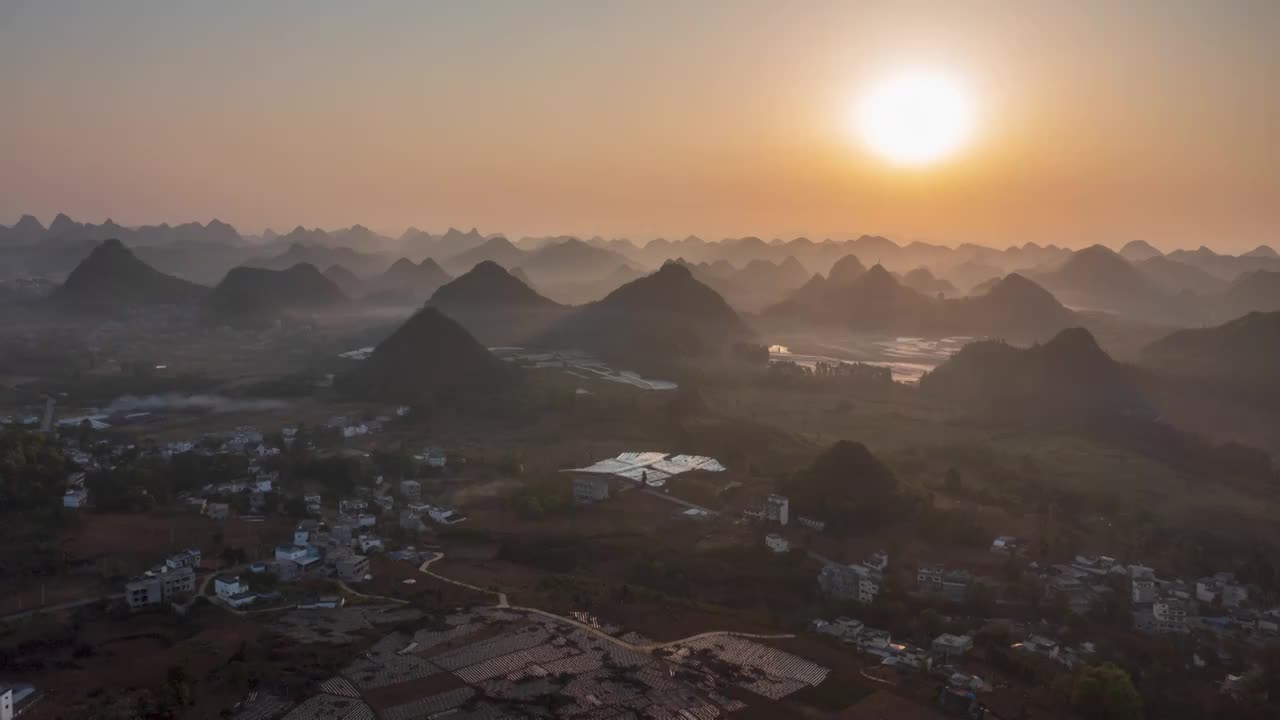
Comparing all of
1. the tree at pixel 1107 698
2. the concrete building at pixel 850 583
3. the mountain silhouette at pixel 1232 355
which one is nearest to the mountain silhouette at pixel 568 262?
the mountain silhouette at pixel 1232 355

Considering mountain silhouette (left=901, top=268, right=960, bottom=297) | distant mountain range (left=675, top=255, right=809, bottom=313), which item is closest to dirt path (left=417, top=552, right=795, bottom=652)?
distant mountain range (left=675, top=255, right=809, bottom=313)

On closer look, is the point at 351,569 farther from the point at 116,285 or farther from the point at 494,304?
the point at 116,285

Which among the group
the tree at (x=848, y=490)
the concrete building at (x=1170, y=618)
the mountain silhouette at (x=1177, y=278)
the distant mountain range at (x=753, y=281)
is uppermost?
the mountain silhouette at (x=1177, y=278)

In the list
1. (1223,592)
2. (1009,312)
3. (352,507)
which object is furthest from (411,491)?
(1009,312)

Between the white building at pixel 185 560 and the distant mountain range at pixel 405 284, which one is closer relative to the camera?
the white building at pixel 185 560

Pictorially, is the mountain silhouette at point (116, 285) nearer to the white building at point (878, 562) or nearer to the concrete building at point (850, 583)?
the white building at point (878, 562)

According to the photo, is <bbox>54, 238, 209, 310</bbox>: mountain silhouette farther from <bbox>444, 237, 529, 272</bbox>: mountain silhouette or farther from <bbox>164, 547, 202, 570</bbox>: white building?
<bbox>164, 547, 202, 570</bbox>: white building
